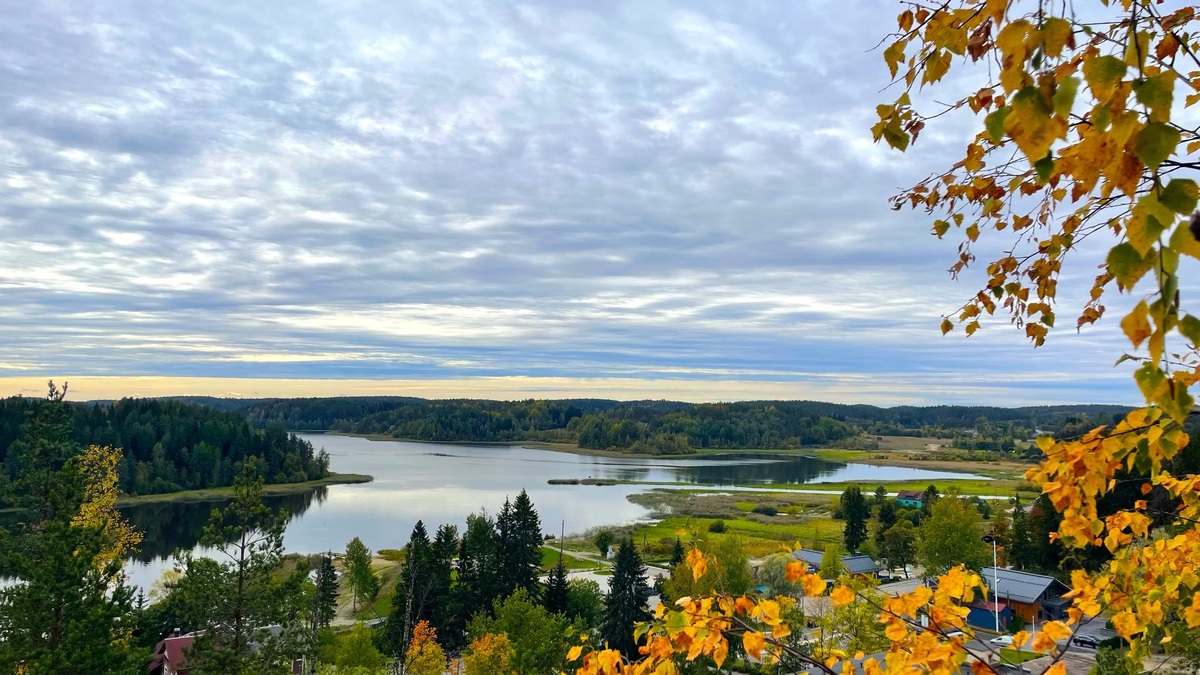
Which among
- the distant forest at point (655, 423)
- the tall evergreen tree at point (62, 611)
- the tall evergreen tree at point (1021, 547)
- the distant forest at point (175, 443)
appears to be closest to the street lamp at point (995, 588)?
the tall evergreen tree at point (1021, 547)

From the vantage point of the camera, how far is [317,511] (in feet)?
154

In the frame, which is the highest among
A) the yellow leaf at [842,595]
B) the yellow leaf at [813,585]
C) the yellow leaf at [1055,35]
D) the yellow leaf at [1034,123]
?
the yellow leaf at [1055,35]

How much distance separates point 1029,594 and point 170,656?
84.2 ft

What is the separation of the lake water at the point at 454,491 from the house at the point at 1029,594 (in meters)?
23.6

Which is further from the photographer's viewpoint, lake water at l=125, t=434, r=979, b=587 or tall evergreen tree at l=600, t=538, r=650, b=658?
lake water at l=125, t=434, r=979, b=587

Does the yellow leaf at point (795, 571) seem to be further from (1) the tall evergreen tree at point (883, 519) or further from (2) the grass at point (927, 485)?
(2) the grass at point (927, 485)

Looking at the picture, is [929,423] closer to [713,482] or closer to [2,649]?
[713,482]

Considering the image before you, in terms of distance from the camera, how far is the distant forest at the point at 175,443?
5709cm

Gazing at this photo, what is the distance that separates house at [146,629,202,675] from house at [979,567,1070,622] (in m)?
23.2

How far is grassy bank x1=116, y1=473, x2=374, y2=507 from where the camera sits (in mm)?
52031

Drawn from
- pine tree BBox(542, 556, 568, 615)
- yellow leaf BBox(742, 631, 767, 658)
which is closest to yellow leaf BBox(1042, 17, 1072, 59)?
yellow leaf BBox(742, 631, 767, 658)

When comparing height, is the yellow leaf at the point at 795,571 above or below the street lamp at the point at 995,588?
above

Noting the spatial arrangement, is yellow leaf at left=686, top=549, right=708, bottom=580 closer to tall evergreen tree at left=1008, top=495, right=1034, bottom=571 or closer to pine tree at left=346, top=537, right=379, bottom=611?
pine tree at left=346, top=537, right=379, bottom=611

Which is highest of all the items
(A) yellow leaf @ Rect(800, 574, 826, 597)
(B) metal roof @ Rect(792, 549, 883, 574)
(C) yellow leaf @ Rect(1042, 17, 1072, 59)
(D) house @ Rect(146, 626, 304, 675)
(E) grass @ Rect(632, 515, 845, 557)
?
(C) yellow leaf @ Rect(1042, 17, 1072, 59)
